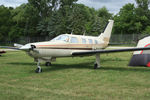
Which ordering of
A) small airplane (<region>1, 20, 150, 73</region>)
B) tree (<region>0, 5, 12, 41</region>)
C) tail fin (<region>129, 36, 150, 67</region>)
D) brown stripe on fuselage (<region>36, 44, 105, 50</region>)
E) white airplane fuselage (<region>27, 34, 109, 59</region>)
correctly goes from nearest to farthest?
1. small airplane (<region>1, 20, 150, 73</region>)
2. white airplane fuselage (<region>27, 34, 109, 59</region>)
3. brown stripe on fuselage (<region>36, 44, 105, 50</region>)
4. tail fin (<region>129, 36, 150, 67</region>)
5. tree (<region>0, 5, 12, 41</region>)

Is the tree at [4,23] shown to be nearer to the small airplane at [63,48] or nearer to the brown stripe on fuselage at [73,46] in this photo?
the brown stripe on fuselage at [73,46]

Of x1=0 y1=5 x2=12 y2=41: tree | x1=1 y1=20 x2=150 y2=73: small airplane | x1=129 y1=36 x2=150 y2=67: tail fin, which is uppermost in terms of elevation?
x1=0 y1=5 x2=12 y2=41: tree

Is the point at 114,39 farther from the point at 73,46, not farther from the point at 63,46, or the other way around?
the point at 63,46

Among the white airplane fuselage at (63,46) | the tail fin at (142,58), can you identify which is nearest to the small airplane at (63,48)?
the white airplane fuselage at (63,46)

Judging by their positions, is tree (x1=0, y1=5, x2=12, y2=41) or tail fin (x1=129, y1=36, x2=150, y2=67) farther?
tree (x1=0, y1=5, x2=12, y2=41)

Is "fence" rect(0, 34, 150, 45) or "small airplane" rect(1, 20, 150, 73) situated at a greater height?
"fence" rect(0, 34, 150, 45)

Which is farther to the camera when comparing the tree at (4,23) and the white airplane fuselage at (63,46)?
the tree at (4,23)

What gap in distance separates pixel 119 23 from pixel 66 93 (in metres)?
58.1

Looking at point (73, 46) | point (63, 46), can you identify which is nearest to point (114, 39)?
point (73, 46)

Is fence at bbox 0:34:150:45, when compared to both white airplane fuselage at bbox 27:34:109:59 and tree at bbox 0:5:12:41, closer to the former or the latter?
tree at bbox 0:5:12:41

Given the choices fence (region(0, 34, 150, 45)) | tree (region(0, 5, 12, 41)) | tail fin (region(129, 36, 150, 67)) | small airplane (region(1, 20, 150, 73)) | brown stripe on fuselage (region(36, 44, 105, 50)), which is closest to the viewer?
small airplane (region(1, 20, 150, 73))

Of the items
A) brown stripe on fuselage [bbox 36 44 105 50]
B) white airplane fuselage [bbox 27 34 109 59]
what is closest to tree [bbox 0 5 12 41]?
brown stripe on fuselage [bbox 36 44 105 50]

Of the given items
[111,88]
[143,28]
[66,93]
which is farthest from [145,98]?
[143,28]

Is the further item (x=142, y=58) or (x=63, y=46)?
(x=63, y=46)
